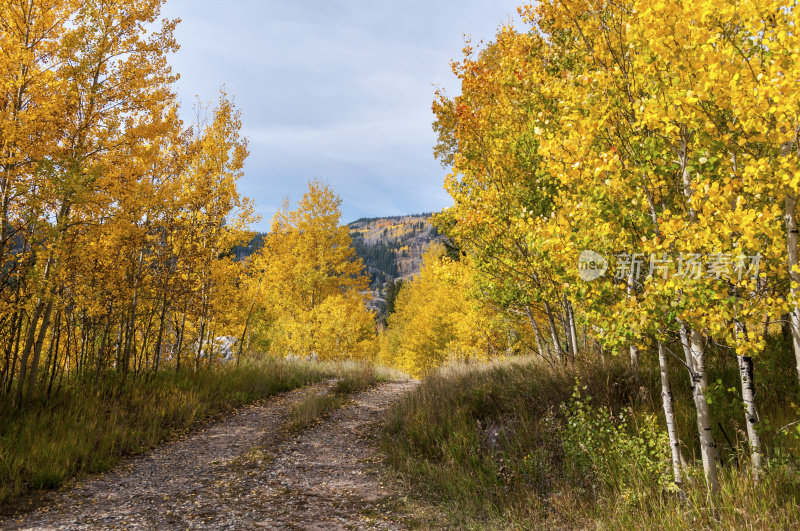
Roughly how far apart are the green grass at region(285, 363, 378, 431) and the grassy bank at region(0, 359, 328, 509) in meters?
1.94

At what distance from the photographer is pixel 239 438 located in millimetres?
8688

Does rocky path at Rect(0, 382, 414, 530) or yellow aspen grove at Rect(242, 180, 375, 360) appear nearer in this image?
rocky path at Rect(0, 382, 414, 530)

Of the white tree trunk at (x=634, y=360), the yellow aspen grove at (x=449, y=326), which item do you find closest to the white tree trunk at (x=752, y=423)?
the white tree trunk at (x=634, y=360)

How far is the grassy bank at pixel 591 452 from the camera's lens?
388 centimetres

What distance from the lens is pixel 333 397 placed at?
12.3m

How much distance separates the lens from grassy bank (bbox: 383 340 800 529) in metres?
3.88

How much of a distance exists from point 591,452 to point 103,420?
886 centimetres

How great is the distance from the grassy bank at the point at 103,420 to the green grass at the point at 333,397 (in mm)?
1941

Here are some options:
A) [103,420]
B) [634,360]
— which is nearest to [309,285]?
[103,420]

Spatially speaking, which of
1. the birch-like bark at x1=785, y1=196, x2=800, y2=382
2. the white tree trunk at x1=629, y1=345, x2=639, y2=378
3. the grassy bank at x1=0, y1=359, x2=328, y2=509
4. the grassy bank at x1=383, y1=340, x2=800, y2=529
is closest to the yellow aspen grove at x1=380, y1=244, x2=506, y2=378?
the grassy bank at x1=383, y1=340, x2=800, y2=529

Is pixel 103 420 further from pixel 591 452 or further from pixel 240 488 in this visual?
pixel 591 452

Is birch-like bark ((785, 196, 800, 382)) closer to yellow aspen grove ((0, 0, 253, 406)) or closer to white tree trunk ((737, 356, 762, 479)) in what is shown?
white tree trunk ((737, 356, 762, 479))

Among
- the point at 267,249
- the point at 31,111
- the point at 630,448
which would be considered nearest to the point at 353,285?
the point at 267,249

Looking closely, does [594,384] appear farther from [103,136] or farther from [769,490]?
[103,136]
